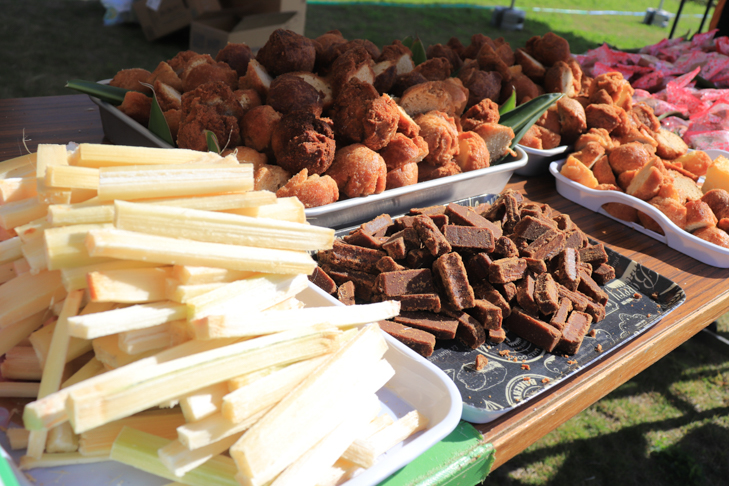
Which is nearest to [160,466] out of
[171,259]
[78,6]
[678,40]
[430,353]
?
[171,259]

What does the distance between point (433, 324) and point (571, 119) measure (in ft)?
6.66

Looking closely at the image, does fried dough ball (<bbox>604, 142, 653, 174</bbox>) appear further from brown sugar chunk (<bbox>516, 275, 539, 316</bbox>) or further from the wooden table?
brown sugar chunk (<bbox>516, 275, 539, 316</bbox>)

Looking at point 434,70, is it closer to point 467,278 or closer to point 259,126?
point 259,126

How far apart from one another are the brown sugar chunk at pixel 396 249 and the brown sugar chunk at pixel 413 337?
0.96 ft

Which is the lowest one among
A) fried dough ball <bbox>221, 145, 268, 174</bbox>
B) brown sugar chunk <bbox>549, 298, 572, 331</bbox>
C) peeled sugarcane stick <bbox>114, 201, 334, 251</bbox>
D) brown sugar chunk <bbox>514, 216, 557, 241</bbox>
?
brown sugar chunk <bbox>549, 298, 572, 331</bbox>

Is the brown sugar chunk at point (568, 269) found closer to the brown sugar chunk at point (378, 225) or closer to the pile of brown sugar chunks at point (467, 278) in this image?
the pile of brown sugar chunks at point (467, 278)

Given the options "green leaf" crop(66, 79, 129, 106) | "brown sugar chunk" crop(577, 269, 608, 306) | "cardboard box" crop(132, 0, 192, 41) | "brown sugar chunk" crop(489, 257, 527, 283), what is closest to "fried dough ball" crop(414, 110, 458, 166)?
"brown sugar chunk" crop(489, 257, 527, 283)

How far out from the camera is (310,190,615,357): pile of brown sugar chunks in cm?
158

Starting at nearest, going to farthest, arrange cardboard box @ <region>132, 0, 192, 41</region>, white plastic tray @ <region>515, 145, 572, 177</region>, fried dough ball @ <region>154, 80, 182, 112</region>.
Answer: fried dough ball @ <region>154, 80, 182, 112</region>, white plastic tray @ <region>515, 145, 572, 177</region>, cardboard box @ <region>132, 0, 192, 41</region>

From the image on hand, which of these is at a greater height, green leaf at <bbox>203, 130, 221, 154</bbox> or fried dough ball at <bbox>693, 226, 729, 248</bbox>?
green leaf at <bbox>203, 130, 221, 154</bbox>

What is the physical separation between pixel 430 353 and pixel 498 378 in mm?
213

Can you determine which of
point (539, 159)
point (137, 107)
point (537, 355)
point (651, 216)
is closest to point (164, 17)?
point (137, 107)

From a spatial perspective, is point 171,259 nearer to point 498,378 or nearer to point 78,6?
point 498,378

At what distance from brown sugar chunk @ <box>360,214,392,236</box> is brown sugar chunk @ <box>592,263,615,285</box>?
0.91 m
